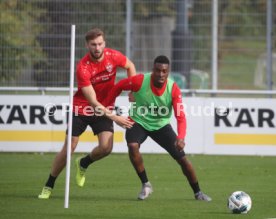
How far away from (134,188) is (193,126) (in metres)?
5.52

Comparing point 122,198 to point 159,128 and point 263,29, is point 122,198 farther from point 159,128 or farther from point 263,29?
point 263,29

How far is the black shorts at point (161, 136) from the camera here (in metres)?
12.1

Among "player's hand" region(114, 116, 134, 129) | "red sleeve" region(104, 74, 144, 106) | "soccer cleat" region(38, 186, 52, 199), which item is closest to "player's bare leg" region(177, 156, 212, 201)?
"player's hand" region(114, 116, 134, 129)

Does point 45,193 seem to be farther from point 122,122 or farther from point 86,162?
point 122,122

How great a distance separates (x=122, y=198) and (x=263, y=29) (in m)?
9.03

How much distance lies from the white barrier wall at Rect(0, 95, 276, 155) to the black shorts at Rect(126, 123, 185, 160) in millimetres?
6433

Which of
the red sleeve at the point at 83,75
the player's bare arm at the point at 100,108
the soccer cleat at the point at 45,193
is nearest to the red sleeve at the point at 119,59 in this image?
the red sleeve at the point at 83,75

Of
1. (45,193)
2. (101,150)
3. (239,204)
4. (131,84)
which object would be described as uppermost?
(131,84)

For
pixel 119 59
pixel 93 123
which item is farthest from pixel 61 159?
pixel 119 59

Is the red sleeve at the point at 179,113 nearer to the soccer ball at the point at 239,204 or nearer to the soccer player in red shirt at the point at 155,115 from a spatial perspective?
the soccer player in red shirt at the point at 155,115

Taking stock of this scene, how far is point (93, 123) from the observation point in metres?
12.6

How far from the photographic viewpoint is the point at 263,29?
20359mm

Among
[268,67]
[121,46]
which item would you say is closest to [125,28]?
[121,46]

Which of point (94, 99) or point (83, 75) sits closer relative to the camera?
point (94, 99)
